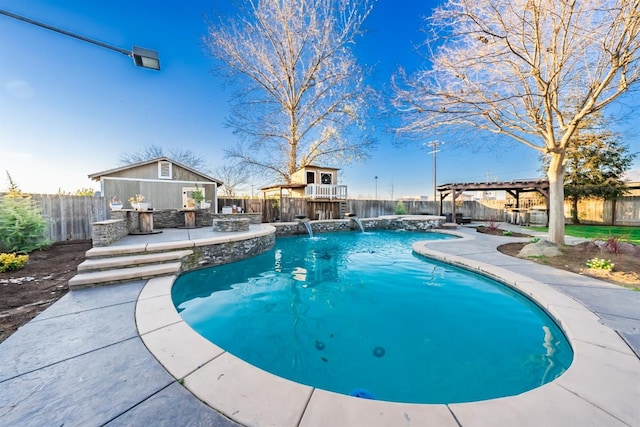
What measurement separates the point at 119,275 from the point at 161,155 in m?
22.5

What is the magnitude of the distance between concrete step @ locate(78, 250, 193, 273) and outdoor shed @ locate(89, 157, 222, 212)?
636cm

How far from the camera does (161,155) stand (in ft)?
72.3

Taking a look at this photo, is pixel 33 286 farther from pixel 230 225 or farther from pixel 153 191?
pixel 153 191

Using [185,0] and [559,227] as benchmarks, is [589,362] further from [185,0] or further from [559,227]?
[185,0]

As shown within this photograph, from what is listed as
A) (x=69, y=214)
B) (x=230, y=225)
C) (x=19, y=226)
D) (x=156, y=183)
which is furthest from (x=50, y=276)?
(x=156, y=183)

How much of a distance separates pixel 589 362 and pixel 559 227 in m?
5.99

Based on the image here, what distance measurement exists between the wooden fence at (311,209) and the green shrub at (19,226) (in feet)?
4.29

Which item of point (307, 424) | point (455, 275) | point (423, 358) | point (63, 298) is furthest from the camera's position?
point (455, 275)

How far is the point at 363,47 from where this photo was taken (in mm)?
13992

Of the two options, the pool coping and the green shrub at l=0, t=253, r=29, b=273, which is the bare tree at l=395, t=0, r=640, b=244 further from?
the green shrub at l=0, t=253, r=29, b=273

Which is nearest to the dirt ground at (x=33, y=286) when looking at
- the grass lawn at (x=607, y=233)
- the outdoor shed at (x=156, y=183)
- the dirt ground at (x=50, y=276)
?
the dirt ground at (x=50, y=276)

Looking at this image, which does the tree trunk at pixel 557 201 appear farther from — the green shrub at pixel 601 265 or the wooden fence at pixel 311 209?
the wooden fence at pixel 311 209

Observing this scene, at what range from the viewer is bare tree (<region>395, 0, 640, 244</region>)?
486 centimetres

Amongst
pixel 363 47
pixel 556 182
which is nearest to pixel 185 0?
pixel 363 47
